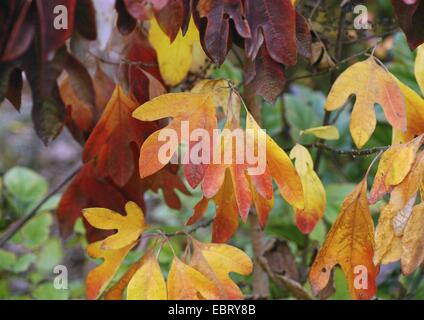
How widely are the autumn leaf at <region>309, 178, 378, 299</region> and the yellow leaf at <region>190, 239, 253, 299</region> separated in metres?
0.12

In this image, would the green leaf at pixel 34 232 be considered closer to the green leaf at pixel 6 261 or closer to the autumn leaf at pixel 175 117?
the green leaf at pixel 6 261

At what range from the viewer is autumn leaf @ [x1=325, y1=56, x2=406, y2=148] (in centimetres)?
91

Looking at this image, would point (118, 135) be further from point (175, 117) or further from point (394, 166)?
point (394, 166)

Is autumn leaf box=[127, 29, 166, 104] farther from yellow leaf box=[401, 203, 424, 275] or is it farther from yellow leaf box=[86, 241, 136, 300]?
yellow leaf box=[401, 203, 424, 275]

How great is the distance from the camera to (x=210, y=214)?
5.23 ft

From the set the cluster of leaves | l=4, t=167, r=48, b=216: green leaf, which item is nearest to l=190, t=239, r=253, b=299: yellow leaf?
the cluster of leaves

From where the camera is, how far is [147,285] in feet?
3.04

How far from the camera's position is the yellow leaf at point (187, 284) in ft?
3.01

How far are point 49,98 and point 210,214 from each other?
0.74 m

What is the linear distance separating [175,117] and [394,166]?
0.30 metres

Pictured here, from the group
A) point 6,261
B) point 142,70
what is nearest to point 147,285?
point 142,70

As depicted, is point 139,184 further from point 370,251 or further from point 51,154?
point 51,154

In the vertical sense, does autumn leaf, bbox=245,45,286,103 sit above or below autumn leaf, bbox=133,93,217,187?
above
